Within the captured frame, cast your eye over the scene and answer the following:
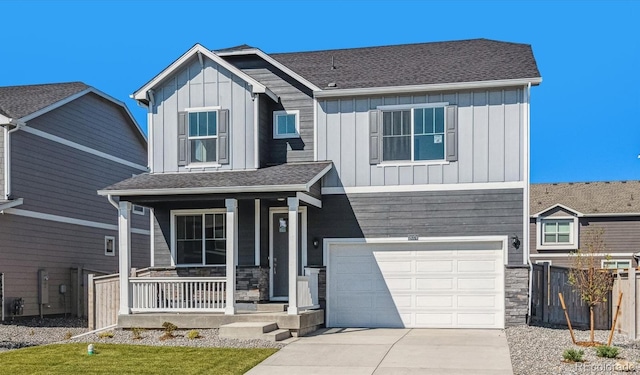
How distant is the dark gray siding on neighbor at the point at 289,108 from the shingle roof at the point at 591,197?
18.6 metres

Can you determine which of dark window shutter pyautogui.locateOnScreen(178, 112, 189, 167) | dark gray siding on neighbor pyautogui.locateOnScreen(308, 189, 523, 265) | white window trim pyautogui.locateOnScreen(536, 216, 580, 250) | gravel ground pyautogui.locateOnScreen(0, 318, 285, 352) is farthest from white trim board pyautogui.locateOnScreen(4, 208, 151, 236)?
white window trim pyautogui.locateOnScreen(536, 216, 580, 250)

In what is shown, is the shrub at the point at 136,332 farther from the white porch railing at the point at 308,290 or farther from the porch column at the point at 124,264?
the white porch railing at the point at 308,290

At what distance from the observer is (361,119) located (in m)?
17.2

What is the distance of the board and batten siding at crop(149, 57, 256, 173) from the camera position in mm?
17078

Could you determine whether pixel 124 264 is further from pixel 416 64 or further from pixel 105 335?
pixel 416 64

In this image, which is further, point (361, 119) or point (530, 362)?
point (361, 119)

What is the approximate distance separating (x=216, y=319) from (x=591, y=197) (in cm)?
2393

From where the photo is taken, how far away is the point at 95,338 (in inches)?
570

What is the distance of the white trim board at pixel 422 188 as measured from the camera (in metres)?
16.2

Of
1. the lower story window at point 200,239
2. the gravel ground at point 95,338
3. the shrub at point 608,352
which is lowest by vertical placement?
the gravel ground at point 95,338

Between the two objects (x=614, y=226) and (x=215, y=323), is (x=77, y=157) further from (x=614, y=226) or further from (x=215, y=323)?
(x=614, y=226)

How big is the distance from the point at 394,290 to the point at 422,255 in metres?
1.05

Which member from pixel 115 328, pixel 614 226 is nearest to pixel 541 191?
pixel 614 226

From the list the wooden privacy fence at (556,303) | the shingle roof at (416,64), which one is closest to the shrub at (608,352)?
the wooden privacy fence at (556,303)
